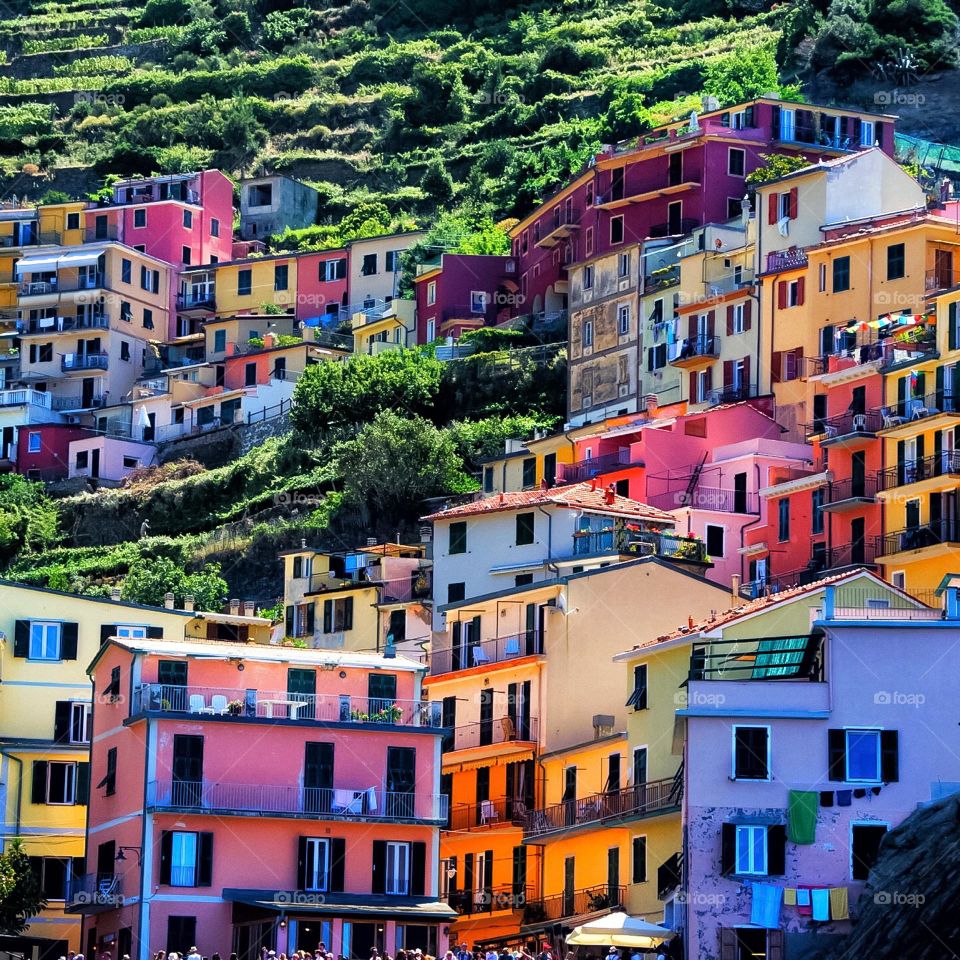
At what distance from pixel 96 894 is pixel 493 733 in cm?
1391

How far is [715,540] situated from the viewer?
3275 inches

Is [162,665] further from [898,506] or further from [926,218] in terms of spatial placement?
[926,218]

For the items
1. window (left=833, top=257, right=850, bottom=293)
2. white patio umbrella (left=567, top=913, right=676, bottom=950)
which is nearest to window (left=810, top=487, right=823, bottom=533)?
window (left=833, top=257, right=850, bottom=293)

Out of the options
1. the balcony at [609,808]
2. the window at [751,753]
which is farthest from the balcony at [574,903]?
the window at [751,753]

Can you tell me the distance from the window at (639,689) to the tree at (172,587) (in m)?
32.9

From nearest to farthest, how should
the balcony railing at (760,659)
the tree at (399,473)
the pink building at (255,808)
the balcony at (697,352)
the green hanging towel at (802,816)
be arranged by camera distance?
the green hanging towel at (802,816) → the balcony railing at (760,659) → the pink building at (255,808) → the balcony at (697,352) → the tree at (399,473)

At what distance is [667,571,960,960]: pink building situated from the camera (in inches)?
2138

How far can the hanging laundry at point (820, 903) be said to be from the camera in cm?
5400

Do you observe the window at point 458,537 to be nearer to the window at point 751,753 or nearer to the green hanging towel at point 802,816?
the window at point 751,753

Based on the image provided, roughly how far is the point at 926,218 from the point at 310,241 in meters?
61.6

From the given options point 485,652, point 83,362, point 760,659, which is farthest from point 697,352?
point 83,362

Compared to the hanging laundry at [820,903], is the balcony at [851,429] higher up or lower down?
higher up

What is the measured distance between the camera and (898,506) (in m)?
78.6

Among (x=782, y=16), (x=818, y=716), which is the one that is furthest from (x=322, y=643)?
(x=782, y=16)
